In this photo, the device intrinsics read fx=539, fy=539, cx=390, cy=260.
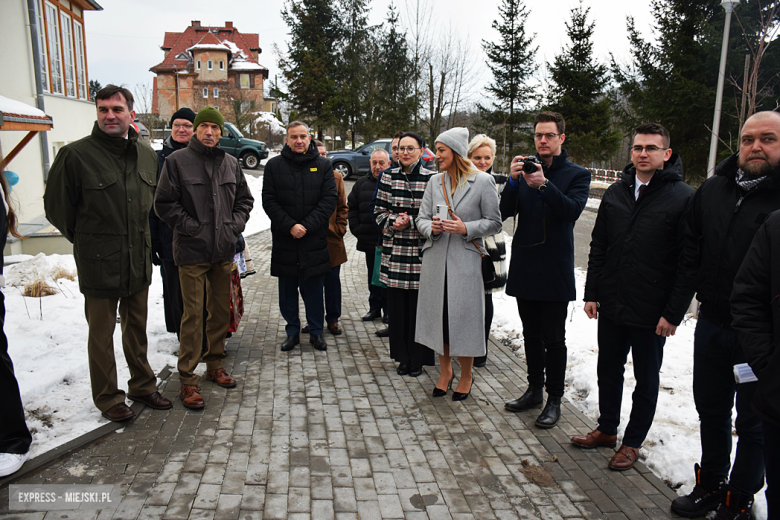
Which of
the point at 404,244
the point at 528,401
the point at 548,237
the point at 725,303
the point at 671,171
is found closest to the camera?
the point at 725,303

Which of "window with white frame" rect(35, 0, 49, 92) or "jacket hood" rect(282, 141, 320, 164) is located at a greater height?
"window with white frame" rect(35, 0, 49, 92)

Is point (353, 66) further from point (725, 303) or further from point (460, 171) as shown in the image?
point (725, 303)

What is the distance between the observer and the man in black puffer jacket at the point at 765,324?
2264 mm

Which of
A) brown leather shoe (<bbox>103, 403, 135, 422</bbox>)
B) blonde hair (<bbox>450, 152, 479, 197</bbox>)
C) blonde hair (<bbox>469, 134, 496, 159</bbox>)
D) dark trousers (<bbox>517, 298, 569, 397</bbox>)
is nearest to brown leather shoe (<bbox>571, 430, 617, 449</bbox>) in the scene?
dark trousers (<bbox>517, 298, 569, 397</bbox>)

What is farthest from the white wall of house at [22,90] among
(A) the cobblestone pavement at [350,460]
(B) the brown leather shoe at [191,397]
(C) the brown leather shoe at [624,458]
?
(C) the brown leather shoe at [624,458]

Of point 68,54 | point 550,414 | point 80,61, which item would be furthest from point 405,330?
point 80,61

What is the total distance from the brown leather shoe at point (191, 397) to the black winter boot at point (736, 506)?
3.43m

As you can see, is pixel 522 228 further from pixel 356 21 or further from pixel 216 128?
pixel 356 21

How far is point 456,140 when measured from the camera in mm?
4320

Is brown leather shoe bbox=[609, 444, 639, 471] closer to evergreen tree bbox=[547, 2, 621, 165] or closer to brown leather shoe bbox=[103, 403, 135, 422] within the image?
brown leather shoe bbox=[103, 403, 135, 422]

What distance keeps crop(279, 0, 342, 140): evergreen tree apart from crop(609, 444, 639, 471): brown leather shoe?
103 ft

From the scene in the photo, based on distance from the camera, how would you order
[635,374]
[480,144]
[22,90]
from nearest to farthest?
[635,374] → [480,144] → [22,90]

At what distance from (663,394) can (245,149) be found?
22599mm

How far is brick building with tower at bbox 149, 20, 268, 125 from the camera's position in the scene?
56519 mm
